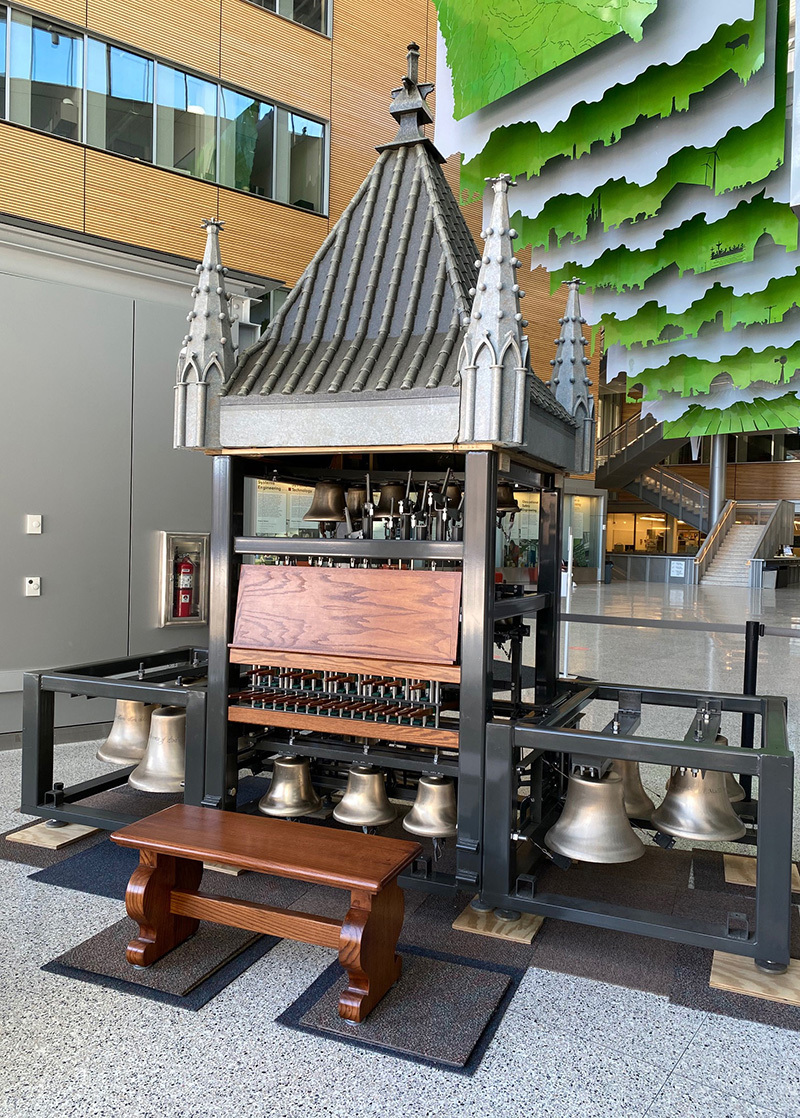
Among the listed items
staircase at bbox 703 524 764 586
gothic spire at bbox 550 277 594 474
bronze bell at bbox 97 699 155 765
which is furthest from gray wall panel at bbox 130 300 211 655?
staircase at bbox 703 524 764 586

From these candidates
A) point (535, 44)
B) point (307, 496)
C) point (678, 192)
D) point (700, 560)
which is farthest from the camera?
point (700, 560)

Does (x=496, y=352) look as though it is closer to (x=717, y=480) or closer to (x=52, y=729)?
(x=52, y=729)

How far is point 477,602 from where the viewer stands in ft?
12.5

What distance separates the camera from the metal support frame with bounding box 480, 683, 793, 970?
3.15 meters

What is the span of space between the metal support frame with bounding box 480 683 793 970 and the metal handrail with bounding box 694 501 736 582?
25.0 m

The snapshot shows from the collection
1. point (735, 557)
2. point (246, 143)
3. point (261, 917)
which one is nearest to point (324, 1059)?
point (261, 917)

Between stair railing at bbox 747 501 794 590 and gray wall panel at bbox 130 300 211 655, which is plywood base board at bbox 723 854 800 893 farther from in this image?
stair railing at bbox 747 501 794 590

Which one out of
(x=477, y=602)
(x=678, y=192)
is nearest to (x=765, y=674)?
(x=477, y=602)

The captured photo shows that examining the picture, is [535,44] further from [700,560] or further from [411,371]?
[700,560]

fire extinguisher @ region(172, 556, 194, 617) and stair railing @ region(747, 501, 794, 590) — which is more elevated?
stair railing @ region(747, 501, 794, 590)

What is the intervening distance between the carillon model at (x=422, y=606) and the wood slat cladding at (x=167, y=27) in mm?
7534

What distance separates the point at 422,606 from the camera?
3.98 metres

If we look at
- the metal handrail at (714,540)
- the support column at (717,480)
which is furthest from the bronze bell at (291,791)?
the support column at (717,480)

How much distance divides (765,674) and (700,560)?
57.8 feet
